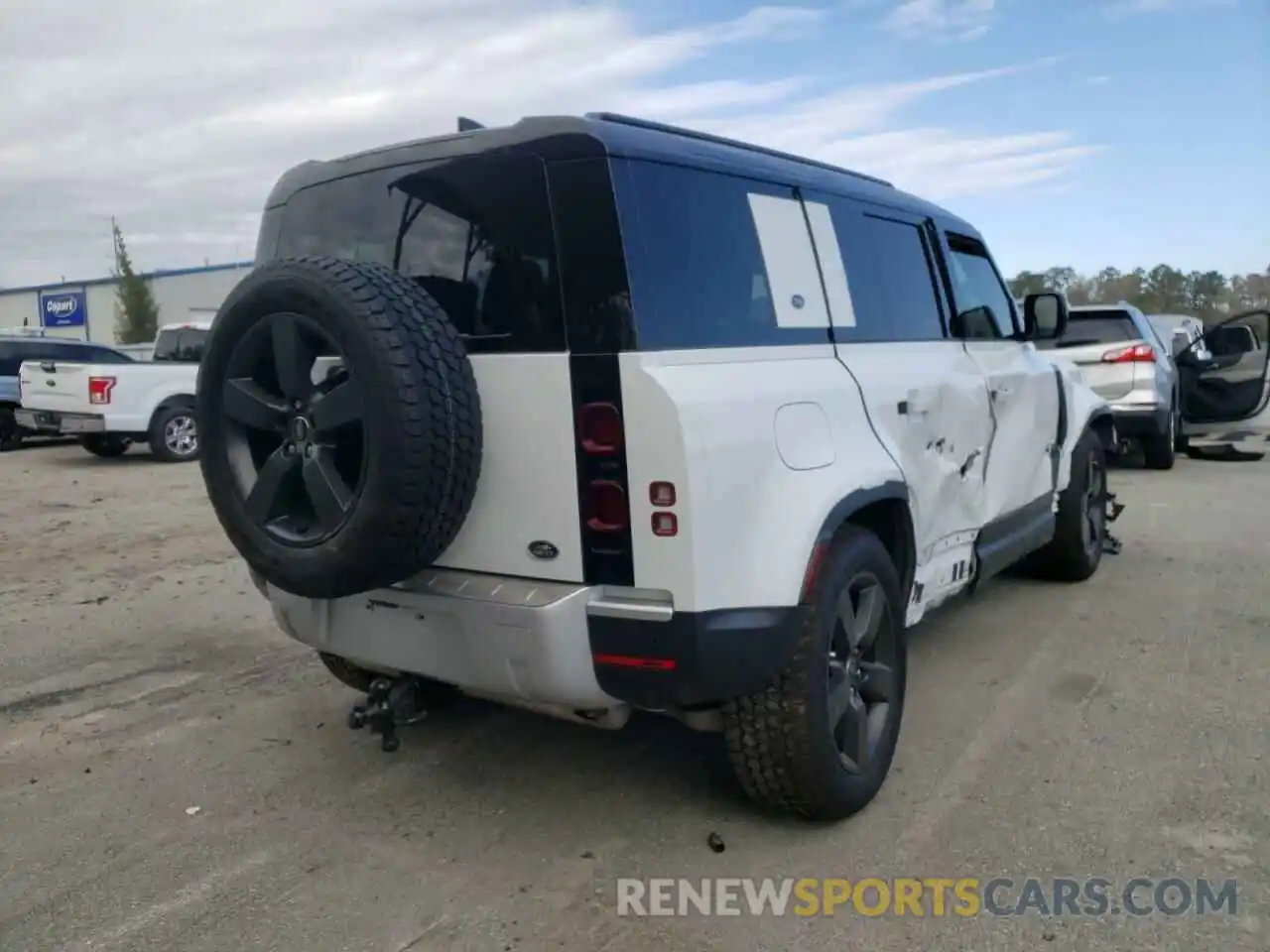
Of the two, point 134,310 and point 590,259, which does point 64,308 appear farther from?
point 590,259

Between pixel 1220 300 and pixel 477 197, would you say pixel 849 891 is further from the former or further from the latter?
pixel 1220 300

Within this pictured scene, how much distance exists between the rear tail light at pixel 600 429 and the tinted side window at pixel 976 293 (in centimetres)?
245

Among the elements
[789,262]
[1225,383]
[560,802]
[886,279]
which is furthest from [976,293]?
[1225,383]

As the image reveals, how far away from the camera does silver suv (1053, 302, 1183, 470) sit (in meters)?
10.8

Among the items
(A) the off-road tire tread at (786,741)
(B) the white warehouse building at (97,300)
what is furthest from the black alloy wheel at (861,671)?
(B) the white warehouse building at (97,300)

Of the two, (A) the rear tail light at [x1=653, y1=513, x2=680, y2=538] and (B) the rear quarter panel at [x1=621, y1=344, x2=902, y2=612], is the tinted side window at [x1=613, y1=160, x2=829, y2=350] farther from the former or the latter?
(A) the rear tail light at [x1=653, y1=513, x2=680, y2=538]

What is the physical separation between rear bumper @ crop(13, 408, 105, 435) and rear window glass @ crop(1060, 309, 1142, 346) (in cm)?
1114

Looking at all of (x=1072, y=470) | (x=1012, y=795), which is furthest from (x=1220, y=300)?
(x=1012, y=795)

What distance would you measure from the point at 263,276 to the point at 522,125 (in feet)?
2.75

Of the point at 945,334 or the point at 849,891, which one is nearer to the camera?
the point at 849,891

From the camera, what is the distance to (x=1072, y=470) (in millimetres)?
6031

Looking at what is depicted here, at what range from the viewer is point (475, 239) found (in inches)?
123

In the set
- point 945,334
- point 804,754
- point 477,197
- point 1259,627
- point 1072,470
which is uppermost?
point 477,197

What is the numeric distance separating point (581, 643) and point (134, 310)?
47.3m
